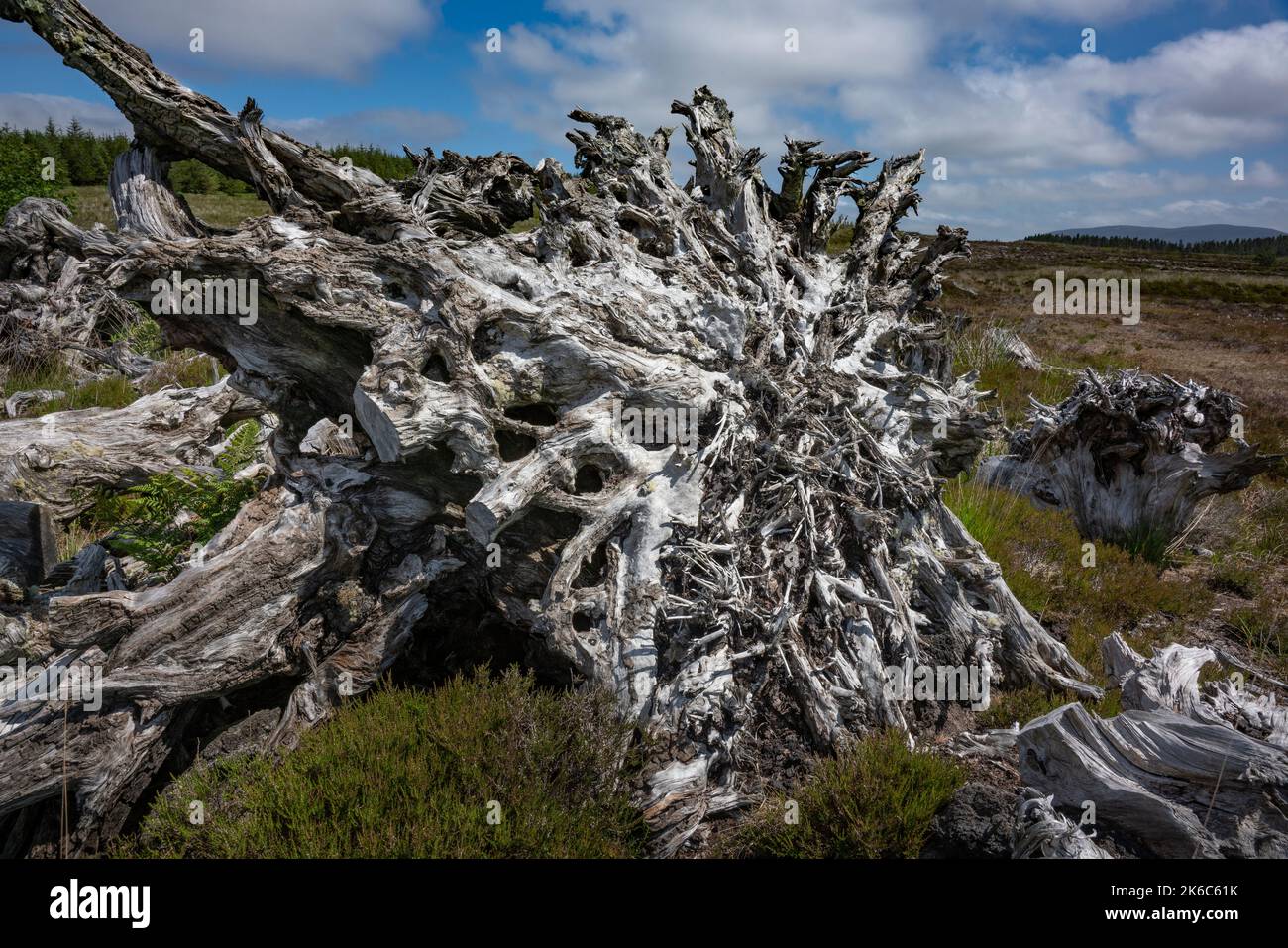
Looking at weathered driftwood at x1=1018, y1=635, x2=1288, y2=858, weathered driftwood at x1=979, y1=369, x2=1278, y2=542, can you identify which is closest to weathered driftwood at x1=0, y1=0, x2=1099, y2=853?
weathered driftwood at x1=1018, y1=635, x2=1288, y2=858

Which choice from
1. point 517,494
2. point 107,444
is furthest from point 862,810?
point 107,444

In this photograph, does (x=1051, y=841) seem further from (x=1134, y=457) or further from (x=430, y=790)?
(x=1134, y=457)

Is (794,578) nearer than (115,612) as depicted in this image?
No

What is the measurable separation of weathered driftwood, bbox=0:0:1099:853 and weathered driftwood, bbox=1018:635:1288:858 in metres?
0.83

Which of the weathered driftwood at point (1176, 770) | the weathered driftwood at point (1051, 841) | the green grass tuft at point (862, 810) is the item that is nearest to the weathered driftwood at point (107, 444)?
the green grass tuft at point (862, 810)

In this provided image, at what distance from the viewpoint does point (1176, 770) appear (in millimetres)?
3551

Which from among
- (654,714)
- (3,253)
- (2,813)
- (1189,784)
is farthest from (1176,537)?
(3,253)

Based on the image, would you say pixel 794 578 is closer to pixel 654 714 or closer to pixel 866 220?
pixel 654 714

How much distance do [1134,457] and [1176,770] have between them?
5843 millimetres

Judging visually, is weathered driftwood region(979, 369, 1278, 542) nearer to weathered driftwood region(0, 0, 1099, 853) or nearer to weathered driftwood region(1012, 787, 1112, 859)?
weathered driftwood region(0, 0, 1099, 853)

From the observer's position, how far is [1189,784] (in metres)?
3.51

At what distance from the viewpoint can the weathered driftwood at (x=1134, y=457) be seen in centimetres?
769

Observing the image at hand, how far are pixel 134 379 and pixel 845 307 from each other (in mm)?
11287
